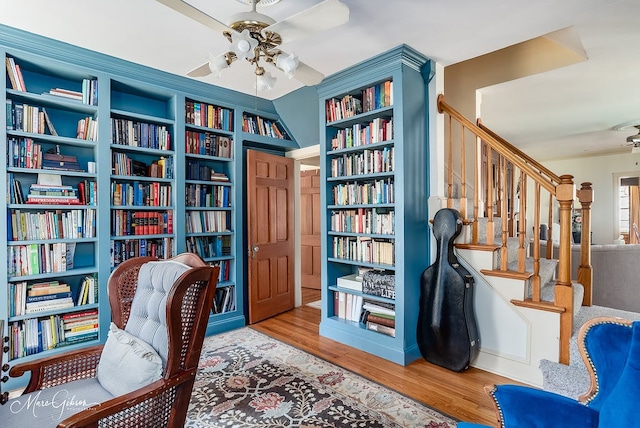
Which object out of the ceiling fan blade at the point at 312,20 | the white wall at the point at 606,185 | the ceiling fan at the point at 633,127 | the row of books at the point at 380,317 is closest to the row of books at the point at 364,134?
the ceiling fan blade at the point at 312,20

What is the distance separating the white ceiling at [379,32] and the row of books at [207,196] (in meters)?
1.10

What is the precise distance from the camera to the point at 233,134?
3777mm

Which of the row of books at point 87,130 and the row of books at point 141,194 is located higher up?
the row of books at point 87,130

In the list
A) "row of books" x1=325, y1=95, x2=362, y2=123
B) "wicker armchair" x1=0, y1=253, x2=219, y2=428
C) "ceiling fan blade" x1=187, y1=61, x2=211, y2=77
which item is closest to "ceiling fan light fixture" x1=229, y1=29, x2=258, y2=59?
"ceiling fan blade" x1=187, y1=61, x2=211, y2=77

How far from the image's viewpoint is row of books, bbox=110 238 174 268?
9.91ft

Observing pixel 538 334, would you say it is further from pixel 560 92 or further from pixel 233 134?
pixel 233 134

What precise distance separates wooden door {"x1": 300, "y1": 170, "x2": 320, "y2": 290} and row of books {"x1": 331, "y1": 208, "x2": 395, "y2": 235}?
80.2 inches

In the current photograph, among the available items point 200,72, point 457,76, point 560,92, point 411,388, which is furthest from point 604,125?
point 200,72

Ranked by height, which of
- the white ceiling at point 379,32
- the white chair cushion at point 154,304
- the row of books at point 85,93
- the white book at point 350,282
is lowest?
the white book at point 350,282

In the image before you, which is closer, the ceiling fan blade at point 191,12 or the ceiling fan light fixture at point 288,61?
the ceiling fan blade at point 191,12

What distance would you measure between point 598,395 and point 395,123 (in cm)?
218

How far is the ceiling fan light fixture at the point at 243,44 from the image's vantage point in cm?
170

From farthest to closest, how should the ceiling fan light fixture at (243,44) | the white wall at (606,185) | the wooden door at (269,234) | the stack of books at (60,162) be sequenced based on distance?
the white wall at (606,185), the wooden door at (269,234), the stack of books at (60,162), the ceiling fan light fixture at (243,44)

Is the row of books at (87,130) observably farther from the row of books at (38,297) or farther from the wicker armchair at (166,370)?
the wicker armchair at (166,370)
